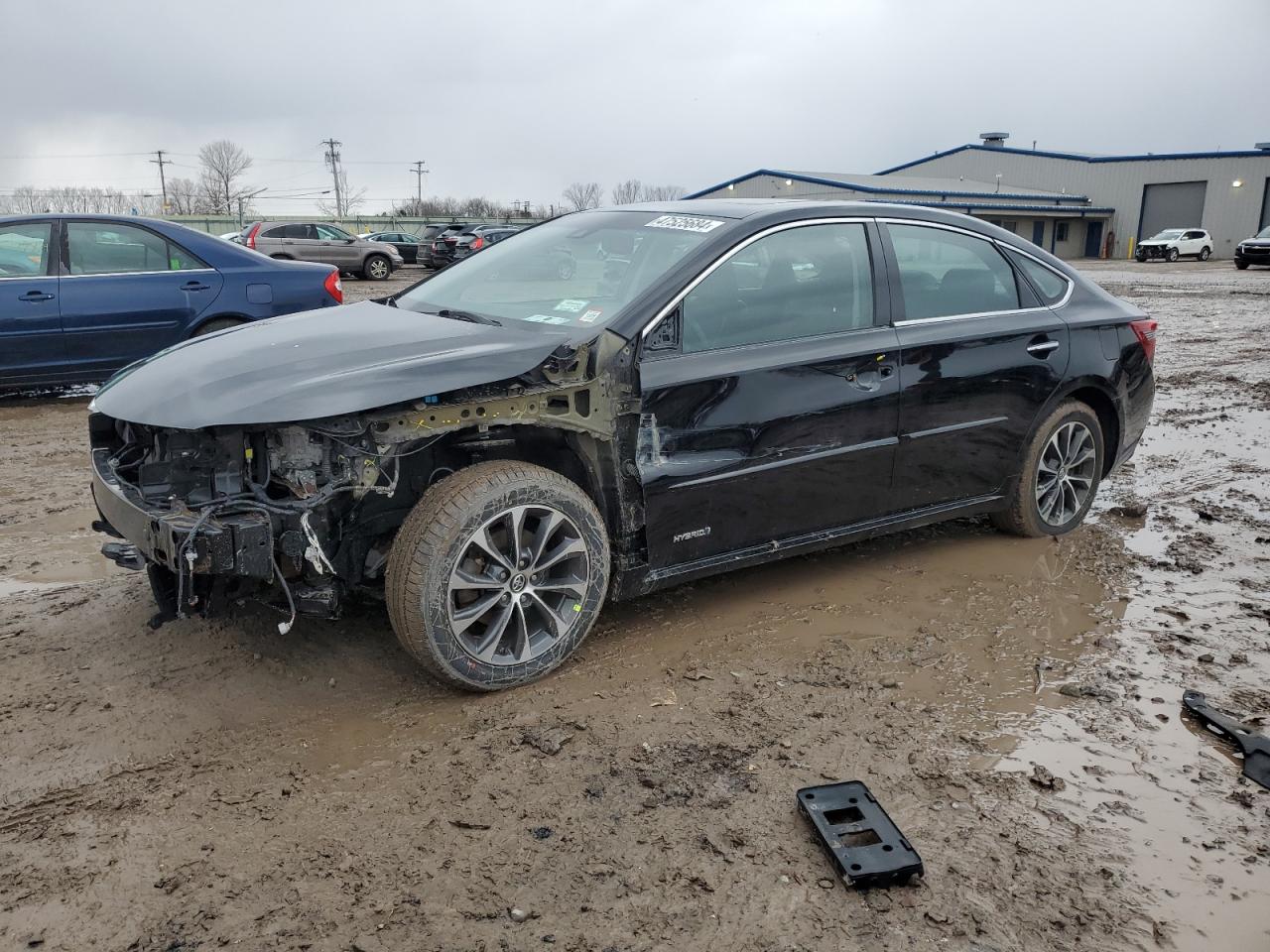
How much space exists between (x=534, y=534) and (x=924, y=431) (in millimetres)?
1877

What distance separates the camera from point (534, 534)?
335 cm

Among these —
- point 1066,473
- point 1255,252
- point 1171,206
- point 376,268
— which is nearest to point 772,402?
point 1066,473

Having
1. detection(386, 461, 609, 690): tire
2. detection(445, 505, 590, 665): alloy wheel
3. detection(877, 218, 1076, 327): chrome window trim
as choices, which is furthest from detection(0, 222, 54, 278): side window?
detection(877, 218, 1076, 327): chrome window trim

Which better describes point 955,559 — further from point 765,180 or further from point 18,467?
point 765,180

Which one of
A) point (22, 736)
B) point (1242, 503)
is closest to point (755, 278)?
point (22, 736)

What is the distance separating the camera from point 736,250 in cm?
381

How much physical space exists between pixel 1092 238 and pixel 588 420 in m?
57.1

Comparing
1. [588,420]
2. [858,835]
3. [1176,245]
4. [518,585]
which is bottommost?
[858,835]

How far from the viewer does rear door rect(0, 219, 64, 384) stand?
714cm

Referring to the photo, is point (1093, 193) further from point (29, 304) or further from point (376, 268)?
point (29, 304)

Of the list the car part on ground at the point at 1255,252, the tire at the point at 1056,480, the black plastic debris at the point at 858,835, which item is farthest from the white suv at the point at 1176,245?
the black plastic debris at the point at 858,835

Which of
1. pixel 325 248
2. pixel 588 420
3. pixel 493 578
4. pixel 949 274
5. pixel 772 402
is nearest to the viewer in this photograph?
pixel 493 578

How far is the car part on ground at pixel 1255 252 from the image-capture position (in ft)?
103

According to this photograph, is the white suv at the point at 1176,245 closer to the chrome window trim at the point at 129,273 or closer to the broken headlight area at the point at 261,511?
the chrome window trim at the point at 129,273
